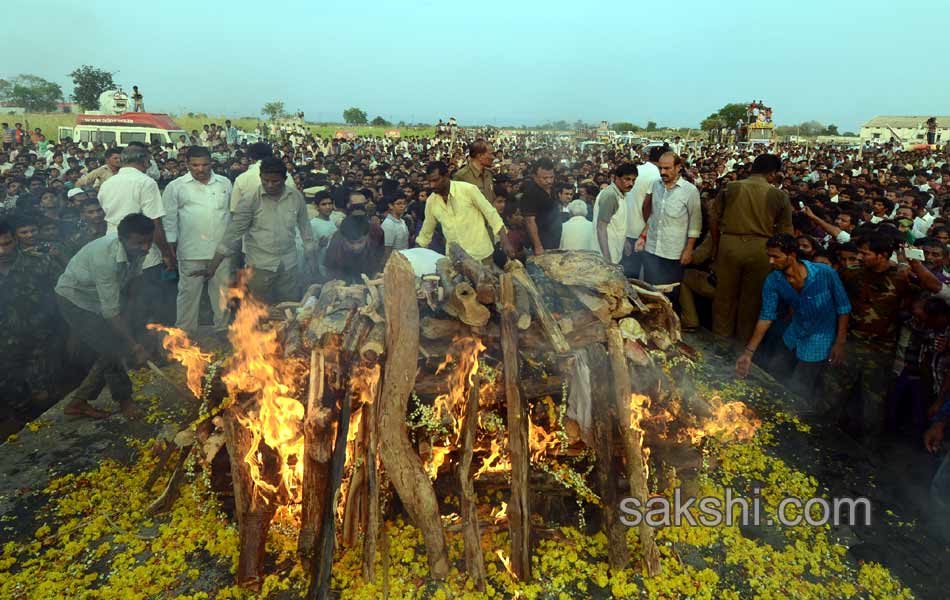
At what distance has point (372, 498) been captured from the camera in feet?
13.1

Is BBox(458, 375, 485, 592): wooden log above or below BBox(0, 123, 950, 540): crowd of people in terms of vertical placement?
below

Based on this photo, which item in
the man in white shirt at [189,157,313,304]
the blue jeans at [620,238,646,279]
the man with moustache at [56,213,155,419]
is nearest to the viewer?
the man with moustache at [56,213,155,419]

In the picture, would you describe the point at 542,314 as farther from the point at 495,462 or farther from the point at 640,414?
the point at 495,462

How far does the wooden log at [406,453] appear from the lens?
401 cm

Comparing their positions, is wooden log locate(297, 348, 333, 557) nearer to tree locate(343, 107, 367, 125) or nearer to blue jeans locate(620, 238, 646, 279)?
blue jeans locate(620, 238, 646, 279)

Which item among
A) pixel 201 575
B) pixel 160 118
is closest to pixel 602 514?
pixel 201 575

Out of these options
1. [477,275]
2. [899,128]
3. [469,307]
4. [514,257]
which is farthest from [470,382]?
[899,128]

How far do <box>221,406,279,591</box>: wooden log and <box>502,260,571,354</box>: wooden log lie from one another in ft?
8.27

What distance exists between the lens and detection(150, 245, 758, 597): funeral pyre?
4.05m

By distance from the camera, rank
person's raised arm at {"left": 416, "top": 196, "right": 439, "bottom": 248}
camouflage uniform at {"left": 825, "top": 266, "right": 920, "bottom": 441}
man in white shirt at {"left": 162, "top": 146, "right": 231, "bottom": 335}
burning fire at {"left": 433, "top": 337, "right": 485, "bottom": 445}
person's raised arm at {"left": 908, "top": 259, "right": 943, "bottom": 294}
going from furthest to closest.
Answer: man in white shirt at {"left": 162, "top": 146, "right": 231, "bottom": 335} → person's raised arm at {"left": 416, "top": 196, "right": 439, "bottom": 248} → camouflage uniform at {"left": 825, "top": 266, "right": 920, "bottom": 441} → person's raised arm at {"left": 908, "top": 259, "right": 943, "bottom": 294} → burning fire at {"left": 433, "top": 337, "right": 485, "bottom": 445}

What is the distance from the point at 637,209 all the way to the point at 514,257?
247cm

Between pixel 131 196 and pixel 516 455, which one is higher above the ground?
pixel 131 196

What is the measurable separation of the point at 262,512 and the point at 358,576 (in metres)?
0.88

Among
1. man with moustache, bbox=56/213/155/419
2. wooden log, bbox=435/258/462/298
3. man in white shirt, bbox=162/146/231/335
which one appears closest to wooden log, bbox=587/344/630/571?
wooden log, bbox=435/258/462/298
